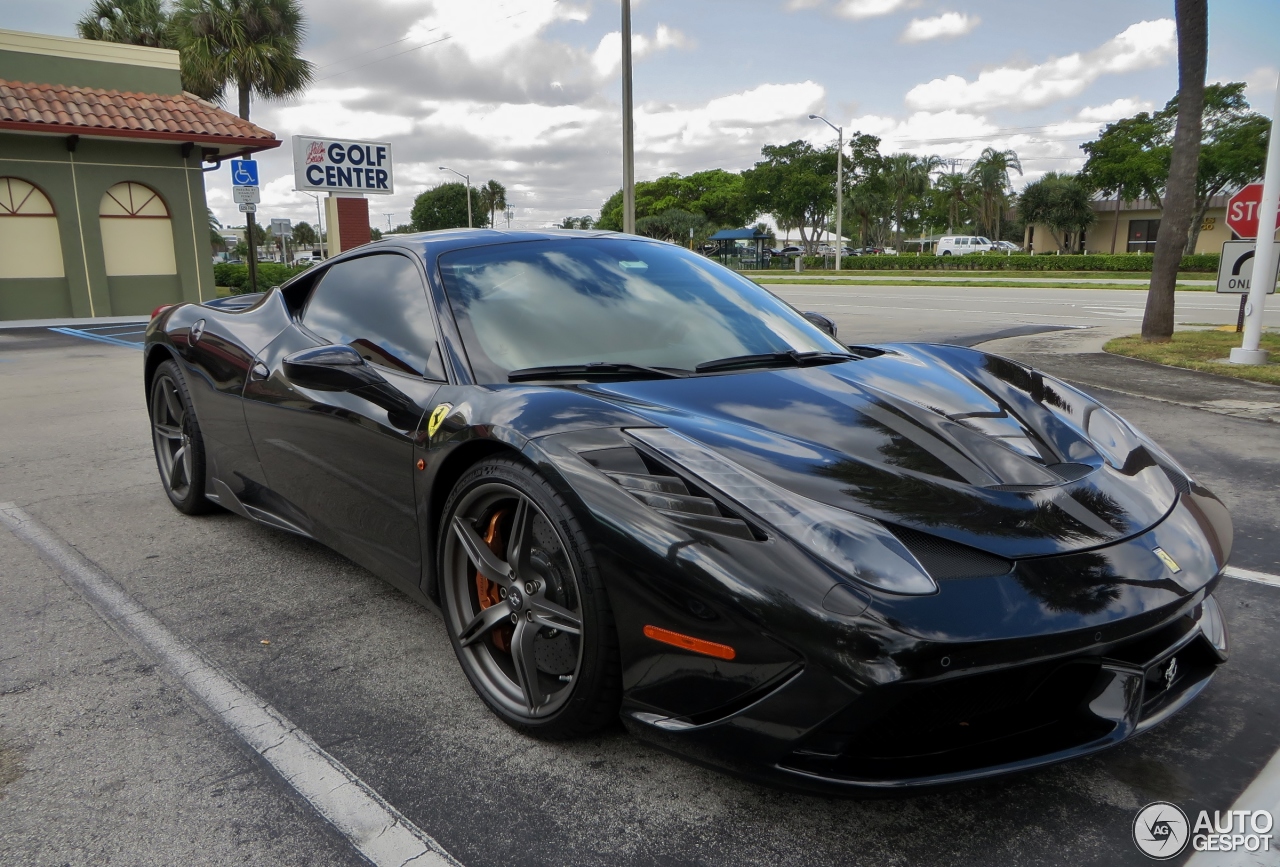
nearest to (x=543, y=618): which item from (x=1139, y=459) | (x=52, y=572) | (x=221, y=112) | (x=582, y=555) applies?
(x=582, y=555)

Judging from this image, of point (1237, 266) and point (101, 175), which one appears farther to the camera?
point (101, 175)

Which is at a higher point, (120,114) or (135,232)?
(120,114)

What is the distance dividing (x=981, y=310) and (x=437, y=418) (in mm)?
16734

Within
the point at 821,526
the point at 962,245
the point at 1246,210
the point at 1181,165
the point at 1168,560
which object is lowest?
the point at 1168,560

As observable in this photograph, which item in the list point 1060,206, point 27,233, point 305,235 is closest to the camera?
point 27,233

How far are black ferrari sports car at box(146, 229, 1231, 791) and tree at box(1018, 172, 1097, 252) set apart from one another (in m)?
63.6

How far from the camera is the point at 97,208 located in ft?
60.3

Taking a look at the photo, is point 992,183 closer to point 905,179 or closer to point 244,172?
point 905,179

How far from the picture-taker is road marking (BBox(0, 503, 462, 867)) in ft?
6.40

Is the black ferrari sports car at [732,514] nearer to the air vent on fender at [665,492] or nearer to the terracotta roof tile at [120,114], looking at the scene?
the air vent on fender at [665,492]

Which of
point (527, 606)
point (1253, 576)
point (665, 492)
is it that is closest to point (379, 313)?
point (527, 606)

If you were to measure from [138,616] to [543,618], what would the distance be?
1803 millimetres

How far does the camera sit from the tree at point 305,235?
14888 cm

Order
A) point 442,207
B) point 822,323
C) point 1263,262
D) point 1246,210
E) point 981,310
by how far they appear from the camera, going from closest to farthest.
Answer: point 822,323 < point 1263,262 < point 1246,210 < point 981,310 < point 442,207
